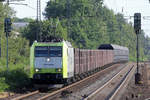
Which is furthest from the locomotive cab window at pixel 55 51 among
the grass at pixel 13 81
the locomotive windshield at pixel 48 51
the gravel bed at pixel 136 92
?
the gravel bed at pixel 136 92

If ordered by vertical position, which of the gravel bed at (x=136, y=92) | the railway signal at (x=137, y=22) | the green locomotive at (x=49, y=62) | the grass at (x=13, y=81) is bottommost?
the gravel bed at (x=136, y=92)

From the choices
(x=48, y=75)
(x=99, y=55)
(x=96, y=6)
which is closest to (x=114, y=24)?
(x=96, y=6)

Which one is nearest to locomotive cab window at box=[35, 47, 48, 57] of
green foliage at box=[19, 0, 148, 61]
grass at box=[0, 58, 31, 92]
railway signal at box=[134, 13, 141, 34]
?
grass at box=[0, 58, 31, 92]

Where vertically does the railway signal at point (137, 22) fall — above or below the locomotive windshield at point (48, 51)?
above

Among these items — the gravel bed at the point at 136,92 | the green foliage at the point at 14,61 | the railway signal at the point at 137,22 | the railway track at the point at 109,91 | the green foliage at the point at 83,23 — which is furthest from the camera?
the green foliage at the point at 83,23

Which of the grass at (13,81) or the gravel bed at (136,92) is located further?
the grass at (13,81)

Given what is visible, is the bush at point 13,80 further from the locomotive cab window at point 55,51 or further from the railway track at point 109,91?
the railway track at point 109,91

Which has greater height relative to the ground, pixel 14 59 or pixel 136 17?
pixel 136 17

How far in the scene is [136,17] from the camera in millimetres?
28188

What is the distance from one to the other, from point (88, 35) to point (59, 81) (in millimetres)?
65081

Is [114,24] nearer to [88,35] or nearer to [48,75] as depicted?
[88,35]

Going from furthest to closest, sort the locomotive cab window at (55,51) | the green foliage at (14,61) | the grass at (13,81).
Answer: the green foliage at (14,61) → the locomotive cab window at (55,51) → the grass at (13,81)

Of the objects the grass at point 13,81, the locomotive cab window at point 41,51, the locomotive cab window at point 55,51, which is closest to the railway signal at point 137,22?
the locomotive cab window at point 55,51

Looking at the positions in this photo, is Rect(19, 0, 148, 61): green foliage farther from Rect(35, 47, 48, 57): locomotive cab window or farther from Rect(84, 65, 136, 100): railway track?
Rect(35, 47, 48, 57): locomotive cab window
